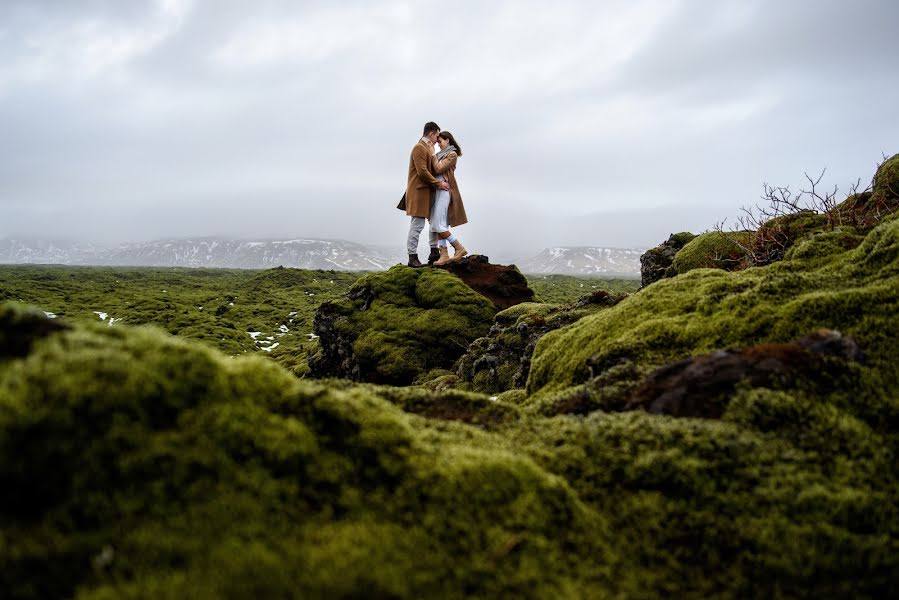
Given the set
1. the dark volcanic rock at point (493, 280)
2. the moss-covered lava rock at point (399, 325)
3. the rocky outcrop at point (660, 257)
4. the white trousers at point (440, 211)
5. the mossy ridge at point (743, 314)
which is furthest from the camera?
the dark volcanic rock at point (493, 280)

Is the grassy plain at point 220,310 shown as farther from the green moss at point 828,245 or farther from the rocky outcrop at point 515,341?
the green moss at point 828,245

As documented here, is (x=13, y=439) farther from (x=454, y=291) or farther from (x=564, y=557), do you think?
(x=454, y=291)

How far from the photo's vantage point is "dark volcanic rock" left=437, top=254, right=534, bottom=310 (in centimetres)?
2138

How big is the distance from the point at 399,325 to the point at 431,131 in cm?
738

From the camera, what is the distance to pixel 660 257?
18703 mm

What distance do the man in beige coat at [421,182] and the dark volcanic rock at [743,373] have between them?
13.6m

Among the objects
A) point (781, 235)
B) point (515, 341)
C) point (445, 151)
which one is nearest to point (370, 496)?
point (515, 341)

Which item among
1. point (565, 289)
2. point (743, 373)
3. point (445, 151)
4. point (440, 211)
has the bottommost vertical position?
point (743, 373)

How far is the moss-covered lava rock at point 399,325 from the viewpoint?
16984 millimetres

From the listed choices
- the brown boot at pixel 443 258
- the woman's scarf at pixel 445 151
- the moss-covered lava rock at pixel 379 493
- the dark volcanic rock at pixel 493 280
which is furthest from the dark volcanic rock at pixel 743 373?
the brown boot at pixel 443 258

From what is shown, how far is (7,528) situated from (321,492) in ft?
4.36

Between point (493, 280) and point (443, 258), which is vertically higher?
point (443, 258)

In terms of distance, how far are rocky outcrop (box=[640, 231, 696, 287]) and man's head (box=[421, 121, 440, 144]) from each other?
31.0 feet

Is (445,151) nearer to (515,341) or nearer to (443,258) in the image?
(443,258)
